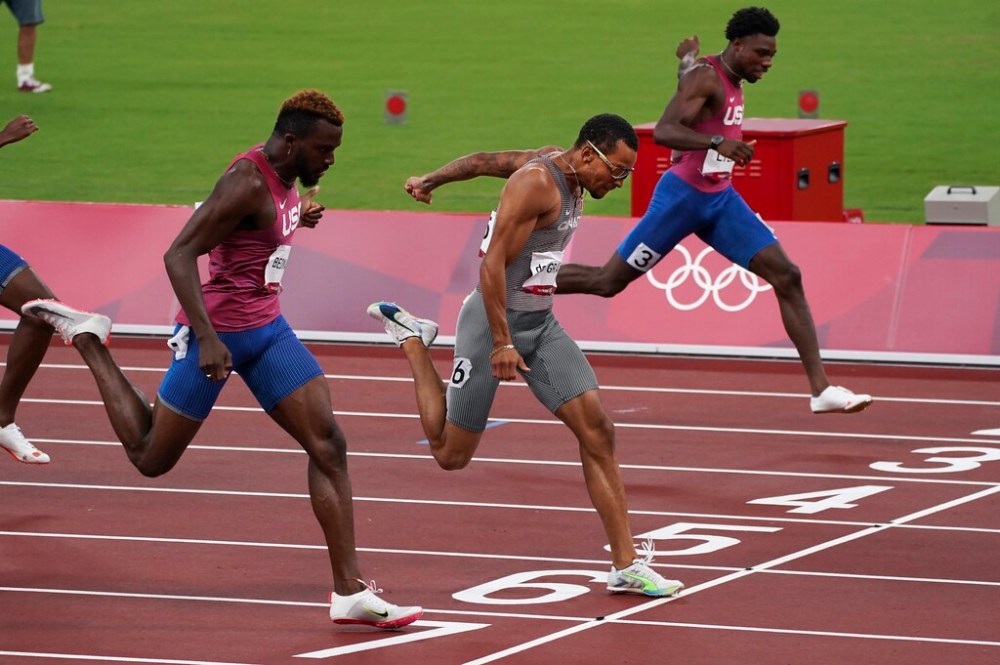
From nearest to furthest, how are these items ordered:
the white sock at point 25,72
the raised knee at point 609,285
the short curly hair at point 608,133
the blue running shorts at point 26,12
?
the short curly hair at point 608,133 → the raised knee at point 609,285 → the blue running shorts at point 26,12 → the white sock at point 25,72

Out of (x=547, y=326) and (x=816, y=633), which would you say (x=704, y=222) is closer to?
(x=547, y=326)

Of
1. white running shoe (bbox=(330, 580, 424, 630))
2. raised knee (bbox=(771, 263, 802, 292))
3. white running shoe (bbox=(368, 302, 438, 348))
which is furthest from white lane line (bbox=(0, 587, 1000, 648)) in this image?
raised knee (bbox=(771, 263, 802, 292))

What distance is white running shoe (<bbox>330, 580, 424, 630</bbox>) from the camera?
7.75 metres

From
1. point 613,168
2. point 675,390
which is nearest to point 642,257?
point 675,390

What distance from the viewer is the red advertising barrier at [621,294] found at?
1431 cm

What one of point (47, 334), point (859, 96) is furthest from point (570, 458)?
point (859, 96)

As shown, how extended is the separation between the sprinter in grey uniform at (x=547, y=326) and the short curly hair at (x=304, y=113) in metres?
0.89

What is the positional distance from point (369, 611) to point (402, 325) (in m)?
1.93

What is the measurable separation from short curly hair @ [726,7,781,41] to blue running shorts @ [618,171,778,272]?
905mm

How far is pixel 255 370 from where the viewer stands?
792cm

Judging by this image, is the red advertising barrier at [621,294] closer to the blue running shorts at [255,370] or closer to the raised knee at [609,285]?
the raised knee at [609,285]

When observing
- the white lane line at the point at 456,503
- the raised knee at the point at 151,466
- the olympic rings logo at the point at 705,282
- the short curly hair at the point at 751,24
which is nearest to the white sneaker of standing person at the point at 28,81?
the olympic rings logo at the point at 705,282

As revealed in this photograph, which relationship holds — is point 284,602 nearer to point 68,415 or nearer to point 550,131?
point 68,415

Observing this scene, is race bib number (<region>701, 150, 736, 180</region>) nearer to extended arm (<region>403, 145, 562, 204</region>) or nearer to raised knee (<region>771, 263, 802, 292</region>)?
raised knee (<region>771, 263, 802, 292</region>)
